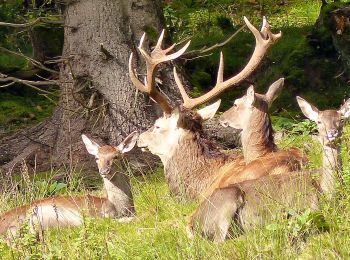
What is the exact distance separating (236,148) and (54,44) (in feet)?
23.0

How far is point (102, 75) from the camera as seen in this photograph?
12.7 m

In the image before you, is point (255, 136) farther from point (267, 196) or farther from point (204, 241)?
point (204, 241)

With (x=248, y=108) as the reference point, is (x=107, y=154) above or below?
below

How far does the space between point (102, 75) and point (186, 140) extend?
10.2 feet

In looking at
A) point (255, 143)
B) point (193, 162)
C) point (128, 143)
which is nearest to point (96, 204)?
point (128, 143)

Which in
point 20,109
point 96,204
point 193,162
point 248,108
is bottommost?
point 20,109

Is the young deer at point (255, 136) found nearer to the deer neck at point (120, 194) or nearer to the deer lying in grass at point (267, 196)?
the deer neck at point (120, 194)

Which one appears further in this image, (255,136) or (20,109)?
(20,109)

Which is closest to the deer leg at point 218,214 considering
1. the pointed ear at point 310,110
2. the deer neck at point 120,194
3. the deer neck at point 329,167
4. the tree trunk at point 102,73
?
the deer neck at point 329,167

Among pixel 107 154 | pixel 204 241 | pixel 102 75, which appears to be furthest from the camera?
pixel 102 75

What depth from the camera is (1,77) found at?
12789 mm

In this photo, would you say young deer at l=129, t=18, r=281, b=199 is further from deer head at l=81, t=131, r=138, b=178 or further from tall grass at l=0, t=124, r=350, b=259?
tall grass at l=0, t=124, r=350, b=259

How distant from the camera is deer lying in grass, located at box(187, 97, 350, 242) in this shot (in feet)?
23.5

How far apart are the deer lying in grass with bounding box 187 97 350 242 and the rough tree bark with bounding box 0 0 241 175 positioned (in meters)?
5.16
